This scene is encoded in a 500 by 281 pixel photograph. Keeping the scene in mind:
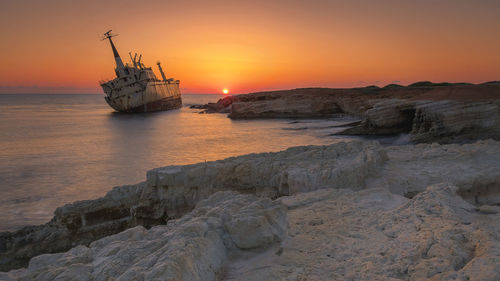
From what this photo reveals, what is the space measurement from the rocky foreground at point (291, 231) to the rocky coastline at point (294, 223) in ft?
0.05

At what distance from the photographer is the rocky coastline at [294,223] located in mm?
2830

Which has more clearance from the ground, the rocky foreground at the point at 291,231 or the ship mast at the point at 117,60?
the ship mast at the point at 117,60

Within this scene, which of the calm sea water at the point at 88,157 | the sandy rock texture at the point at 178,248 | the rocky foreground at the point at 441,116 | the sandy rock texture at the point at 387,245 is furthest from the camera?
the rocky foreground at the point at 441,116

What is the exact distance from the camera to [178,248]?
2840mm

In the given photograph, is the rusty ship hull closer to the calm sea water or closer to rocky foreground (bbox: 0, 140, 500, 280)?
the calm sea water

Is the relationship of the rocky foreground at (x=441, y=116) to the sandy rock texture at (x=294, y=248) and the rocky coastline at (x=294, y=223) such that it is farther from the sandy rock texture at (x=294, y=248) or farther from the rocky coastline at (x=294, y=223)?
the sandy rock texture at (x=294, y=248)

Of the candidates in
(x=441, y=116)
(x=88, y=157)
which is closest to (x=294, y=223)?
(x=441, y=116)

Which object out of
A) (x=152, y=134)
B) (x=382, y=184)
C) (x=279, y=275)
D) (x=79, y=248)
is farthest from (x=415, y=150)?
(x=152, y=134)

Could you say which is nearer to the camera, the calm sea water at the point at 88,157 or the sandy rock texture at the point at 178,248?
the sandy rock texture at the point at 178,248

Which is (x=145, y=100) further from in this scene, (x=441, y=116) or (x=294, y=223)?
(x=294, y=223)

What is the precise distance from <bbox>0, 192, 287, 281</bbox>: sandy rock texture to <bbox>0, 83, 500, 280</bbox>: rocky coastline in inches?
0.5

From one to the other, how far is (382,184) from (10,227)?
976 centimetres

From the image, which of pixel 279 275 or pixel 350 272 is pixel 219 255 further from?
pixel 350 272

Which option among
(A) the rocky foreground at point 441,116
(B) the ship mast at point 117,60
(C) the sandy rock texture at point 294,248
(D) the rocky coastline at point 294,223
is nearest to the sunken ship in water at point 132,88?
(B) the ship mast at point 117,60
